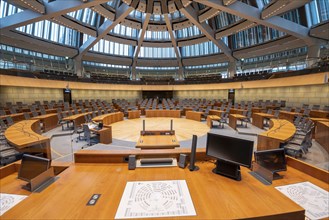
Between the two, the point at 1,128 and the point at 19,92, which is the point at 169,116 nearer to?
the point at 1,128

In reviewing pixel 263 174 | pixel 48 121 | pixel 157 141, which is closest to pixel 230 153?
pixel 263 174

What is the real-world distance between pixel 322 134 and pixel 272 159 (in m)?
6.13

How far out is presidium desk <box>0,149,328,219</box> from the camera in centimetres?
125

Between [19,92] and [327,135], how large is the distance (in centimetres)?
1880

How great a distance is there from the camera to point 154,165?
83.7 inches

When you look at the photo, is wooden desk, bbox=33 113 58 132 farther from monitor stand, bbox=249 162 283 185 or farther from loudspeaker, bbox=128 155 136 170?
monitor stand, bbox=249 162 283 185

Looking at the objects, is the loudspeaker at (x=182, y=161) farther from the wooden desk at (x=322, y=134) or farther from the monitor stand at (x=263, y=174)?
the wooden desk at (x=322, y=134)

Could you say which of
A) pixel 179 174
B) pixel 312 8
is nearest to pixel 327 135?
pixel 179 174

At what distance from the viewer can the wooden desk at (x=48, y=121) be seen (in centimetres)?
790

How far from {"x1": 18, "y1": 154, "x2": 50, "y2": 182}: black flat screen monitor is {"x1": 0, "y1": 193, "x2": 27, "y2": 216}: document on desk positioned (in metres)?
0.18

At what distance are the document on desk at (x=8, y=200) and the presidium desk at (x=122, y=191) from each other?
86mm

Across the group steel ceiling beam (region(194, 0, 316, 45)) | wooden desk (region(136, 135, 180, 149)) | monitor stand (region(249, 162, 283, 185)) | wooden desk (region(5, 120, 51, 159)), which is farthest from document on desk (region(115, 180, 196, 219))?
steel ceiling beam (region(194, 0, 316, 45))

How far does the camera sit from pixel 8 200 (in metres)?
1.57

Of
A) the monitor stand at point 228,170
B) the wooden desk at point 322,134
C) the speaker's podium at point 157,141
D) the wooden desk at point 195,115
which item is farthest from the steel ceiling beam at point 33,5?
the wooden desk at point 322,134
